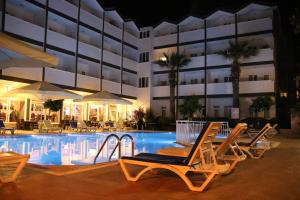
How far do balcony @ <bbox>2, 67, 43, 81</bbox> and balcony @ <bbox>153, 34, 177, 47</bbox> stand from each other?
15.6 meters

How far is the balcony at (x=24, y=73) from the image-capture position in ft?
63.2

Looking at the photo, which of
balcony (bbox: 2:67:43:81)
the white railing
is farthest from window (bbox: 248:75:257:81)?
balcony (bbox: 2:67:43:81)

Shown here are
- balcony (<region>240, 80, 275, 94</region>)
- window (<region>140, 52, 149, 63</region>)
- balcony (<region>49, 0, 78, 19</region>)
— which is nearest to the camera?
balcony (<region>49, 0, 78, 19</region>)

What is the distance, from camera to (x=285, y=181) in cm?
507

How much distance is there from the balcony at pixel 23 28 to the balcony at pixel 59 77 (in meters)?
2.51

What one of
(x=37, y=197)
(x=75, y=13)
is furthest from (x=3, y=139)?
(x=75, y=13)

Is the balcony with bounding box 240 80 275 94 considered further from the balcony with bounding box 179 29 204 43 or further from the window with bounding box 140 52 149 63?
the window with bounding box 140 52 149 63

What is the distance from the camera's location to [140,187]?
4.43m

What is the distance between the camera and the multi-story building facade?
898 inches

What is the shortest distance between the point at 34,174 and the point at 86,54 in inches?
886

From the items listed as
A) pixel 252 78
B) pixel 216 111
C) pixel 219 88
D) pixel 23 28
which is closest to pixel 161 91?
pixel 216 111

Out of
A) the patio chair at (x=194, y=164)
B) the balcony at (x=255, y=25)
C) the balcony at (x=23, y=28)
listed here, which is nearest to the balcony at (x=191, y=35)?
the balcony at (x=255, y=25)

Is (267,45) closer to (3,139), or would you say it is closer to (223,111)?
(223,111)

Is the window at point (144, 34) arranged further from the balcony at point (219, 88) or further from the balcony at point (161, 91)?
the balcony at point (219, 88)
